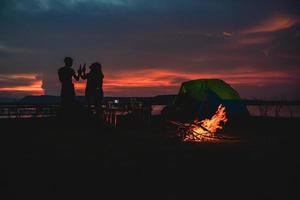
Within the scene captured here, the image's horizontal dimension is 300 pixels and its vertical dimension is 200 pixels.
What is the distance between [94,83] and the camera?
1664 centimetres

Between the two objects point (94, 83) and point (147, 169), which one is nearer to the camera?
point (147, 169)

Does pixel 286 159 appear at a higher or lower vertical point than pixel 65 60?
lower

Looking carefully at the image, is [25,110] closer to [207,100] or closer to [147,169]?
[207,100]

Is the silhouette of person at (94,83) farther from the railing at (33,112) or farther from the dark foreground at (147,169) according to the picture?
the railing at (33,112)

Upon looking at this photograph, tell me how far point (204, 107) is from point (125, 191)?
43.7 feet

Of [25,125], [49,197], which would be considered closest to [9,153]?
[49,197]

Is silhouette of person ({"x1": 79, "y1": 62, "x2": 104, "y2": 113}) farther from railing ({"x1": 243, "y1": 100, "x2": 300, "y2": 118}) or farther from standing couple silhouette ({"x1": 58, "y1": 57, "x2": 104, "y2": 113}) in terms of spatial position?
railing ({"x1": 243, "y1": 100, "x2": 300, "y2": 118})

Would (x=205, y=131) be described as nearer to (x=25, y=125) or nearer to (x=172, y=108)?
(x=172, y=108)

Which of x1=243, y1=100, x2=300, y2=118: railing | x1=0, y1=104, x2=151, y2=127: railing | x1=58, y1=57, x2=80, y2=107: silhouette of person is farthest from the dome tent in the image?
x1=243, y1=100, x2=300, y2=118: railing

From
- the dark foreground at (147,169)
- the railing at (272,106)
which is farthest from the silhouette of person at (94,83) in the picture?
the railing at (272,106)

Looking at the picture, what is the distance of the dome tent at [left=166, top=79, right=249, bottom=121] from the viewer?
1947cm

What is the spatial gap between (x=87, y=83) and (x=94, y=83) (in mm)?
352

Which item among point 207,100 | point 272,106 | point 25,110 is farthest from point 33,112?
point 272,106

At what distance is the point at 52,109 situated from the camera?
23906 millimetres
